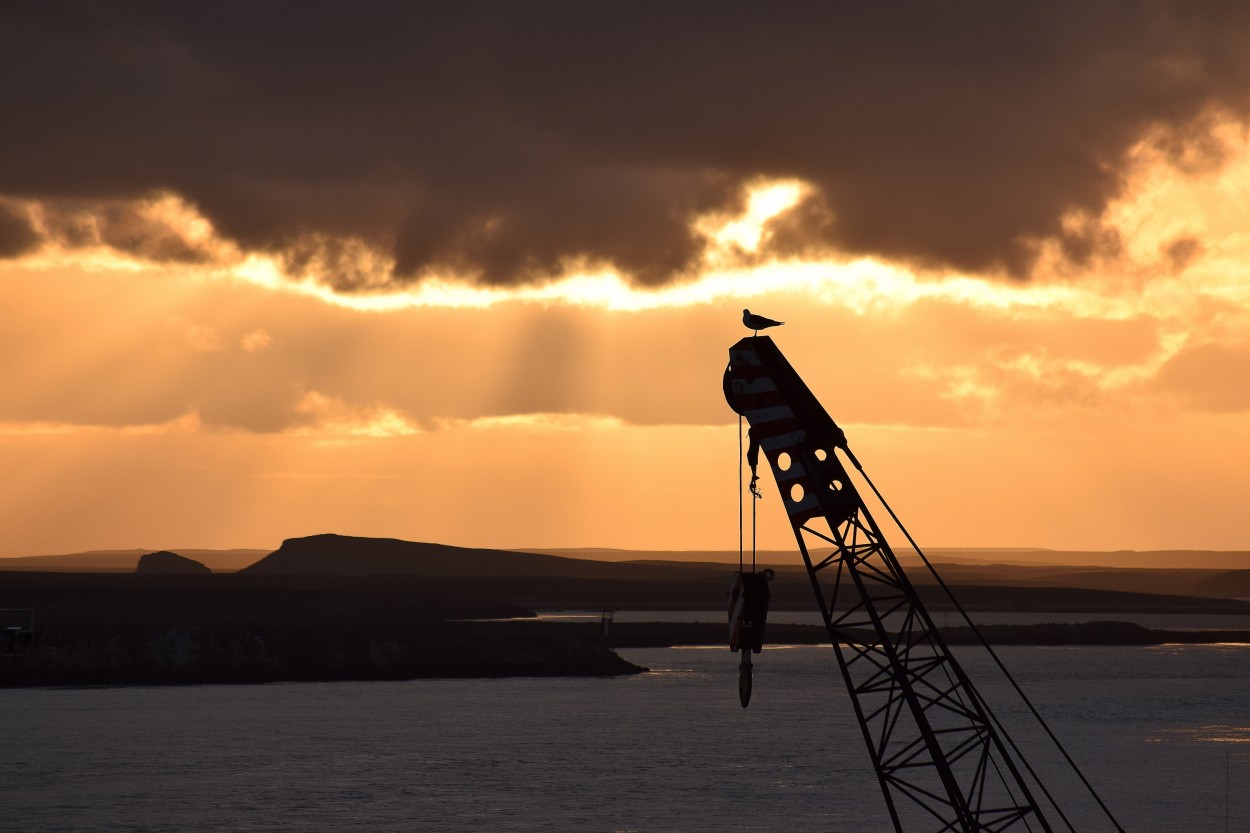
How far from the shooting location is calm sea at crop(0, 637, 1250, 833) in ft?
287

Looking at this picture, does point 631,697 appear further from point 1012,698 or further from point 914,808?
point 914,808

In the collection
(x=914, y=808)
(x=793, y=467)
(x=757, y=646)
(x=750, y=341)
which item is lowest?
(x=914, y=808)

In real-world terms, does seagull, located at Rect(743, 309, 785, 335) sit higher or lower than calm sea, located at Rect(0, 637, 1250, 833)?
higher

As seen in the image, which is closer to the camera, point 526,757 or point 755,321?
point 755,321

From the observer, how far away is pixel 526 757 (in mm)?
111188

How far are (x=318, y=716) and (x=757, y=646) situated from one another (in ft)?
311

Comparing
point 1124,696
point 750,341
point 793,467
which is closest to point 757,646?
point 793,467

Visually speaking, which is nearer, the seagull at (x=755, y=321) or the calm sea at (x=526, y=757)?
the seagull at (x=755, y=321)

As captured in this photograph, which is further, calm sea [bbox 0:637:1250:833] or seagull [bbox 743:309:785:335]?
calm sea [bbox 0:637:1250:833]

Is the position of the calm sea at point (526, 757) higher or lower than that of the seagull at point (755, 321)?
lower

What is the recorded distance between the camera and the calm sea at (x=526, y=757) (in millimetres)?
87500

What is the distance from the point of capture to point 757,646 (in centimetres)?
4759

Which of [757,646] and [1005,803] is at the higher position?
[757,646]

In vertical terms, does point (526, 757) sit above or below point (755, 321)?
below
